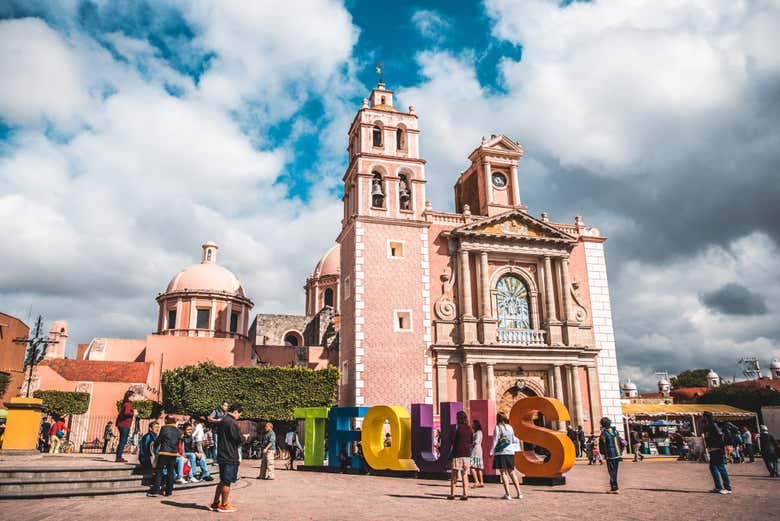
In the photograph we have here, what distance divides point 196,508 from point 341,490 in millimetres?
3885

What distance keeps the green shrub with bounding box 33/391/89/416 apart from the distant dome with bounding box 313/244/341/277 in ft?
72.4

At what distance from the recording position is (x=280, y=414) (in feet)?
85.9

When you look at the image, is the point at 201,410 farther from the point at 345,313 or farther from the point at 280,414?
the point at 345,313

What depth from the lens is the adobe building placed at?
25594 mm

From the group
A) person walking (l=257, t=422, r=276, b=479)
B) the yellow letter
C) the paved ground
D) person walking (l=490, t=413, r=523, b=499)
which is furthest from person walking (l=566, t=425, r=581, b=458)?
person walking (l=257, t=422, r=276, b=479)

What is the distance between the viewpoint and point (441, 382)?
79.6 feet

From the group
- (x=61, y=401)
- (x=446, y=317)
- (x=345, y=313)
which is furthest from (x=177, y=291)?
(x=446, y=317)

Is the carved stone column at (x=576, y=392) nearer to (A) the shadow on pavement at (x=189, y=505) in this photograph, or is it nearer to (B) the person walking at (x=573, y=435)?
(B) the person walking at (x=573, y=435)

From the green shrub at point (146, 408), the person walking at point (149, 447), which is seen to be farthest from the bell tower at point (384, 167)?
the person walking at point (149, 447)

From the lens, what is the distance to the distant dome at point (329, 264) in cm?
4929

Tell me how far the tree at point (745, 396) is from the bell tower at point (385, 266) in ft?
115

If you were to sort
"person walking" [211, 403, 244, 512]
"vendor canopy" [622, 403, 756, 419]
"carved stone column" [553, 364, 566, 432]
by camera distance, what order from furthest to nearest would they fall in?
"vendor canopy" [622, 403, 756, 419] → "carved stone column" [553, 364, 566, 432] → "person walking" [211, 403, 244, 512]

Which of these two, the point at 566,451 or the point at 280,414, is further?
the point at 280,414

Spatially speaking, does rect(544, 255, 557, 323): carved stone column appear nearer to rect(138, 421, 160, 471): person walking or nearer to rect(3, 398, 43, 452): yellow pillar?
rect(138, 421, 160, 471): person walking
